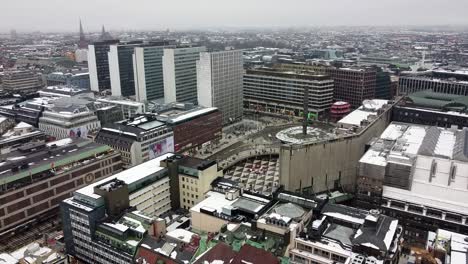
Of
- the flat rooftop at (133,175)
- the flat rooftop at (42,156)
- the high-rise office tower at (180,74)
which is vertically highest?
the high-rise office tower at (180,74)

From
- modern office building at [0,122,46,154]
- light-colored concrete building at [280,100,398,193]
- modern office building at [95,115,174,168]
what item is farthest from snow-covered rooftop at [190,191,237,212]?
modern office building at [0,122,46,154]

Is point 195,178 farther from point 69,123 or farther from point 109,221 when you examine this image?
point 69,123

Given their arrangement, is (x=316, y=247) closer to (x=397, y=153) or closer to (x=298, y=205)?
(x=298, y=205)

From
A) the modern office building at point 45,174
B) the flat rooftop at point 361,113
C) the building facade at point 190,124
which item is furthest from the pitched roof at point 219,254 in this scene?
the flat rooftop at point 361,113

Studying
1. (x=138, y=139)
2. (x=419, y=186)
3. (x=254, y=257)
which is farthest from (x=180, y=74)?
(x=254, y=257)

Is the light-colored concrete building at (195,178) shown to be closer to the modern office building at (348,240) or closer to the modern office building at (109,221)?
the modern office building at (109,221)

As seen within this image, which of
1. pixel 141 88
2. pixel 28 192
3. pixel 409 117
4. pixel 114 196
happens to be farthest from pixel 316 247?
pixel 141 88
